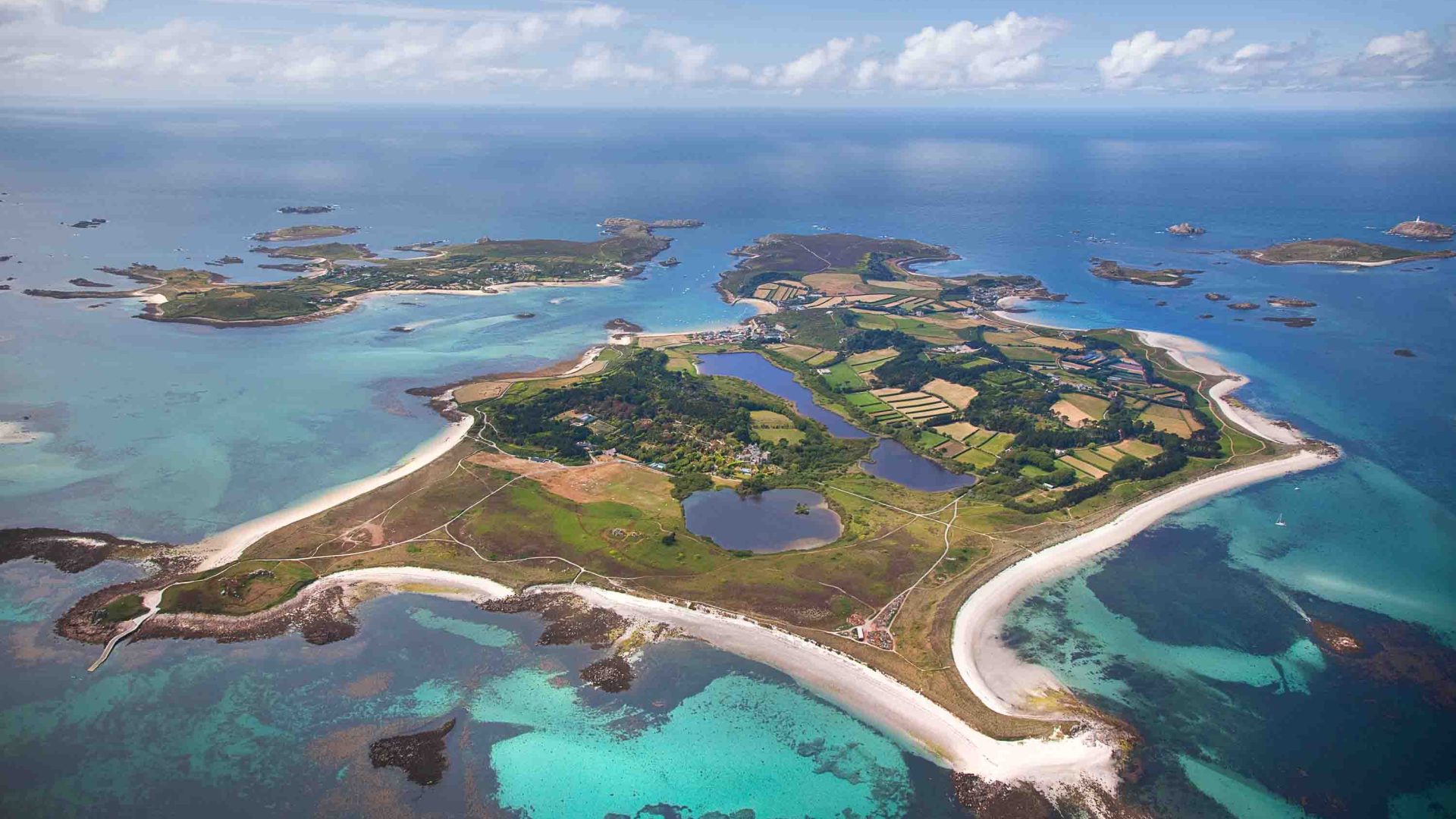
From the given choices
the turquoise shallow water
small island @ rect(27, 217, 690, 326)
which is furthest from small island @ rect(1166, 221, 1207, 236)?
the turquoise shallow water

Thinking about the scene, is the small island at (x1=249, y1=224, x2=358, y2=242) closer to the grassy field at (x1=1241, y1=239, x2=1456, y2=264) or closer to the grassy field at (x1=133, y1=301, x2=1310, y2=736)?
A: the grassy field at (x1=133, y1=301, x2=1310, y2=736)

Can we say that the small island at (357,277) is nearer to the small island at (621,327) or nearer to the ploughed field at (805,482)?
the small island at (621,327)

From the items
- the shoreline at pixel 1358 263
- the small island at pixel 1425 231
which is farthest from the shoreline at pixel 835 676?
the small island at pixel 1425 231

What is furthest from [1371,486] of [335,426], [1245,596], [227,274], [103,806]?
[227,274]

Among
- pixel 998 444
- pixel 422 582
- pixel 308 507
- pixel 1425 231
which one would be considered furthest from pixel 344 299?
pixel 1425 231

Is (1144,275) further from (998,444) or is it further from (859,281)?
(998,444)

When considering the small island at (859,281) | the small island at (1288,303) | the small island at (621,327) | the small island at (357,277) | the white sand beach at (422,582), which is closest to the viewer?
the white sand beach at (422,582)
